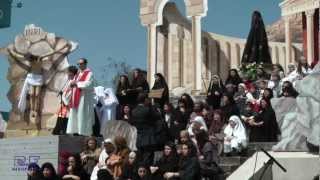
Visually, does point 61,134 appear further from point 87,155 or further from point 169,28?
point 169,28

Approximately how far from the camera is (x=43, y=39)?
17016mm

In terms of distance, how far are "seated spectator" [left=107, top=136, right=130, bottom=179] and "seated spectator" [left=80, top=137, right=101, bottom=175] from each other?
2.15 feet

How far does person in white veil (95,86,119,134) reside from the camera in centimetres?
1485

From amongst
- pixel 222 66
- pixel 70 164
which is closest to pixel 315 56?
pixel 222 66

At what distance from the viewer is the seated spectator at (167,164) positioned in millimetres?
10938

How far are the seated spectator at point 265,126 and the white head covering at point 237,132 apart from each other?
0.58m

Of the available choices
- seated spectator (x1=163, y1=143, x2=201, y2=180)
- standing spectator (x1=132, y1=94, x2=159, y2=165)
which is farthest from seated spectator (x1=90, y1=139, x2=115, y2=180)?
seated spectator (x1=163, y1=143, x2=201, y2=180)

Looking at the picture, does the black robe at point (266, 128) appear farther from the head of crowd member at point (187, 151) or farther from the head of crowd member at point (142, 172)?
the head of crowd member at point (142, 172)

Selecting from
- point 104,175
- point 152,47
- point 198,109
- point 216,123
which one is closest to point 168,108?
point 198,109

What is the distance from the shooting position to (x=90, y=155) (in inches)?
487

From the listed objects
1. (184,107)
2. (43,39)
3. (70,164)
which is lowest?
(70,164)

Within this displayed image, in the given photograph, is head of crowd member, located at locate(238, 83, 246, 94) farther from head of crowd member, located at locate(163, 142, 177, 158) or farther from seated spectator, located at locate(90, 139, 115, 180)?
head of crowd member, located at locate(163, 142, 177, 158)

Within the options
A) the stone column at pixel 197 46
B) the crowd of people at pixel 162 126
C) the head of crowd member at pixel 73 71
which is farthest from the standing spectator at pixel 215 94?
the stone column at pixel 197 46

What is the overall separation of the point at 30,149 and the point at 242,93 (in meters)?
4.66
